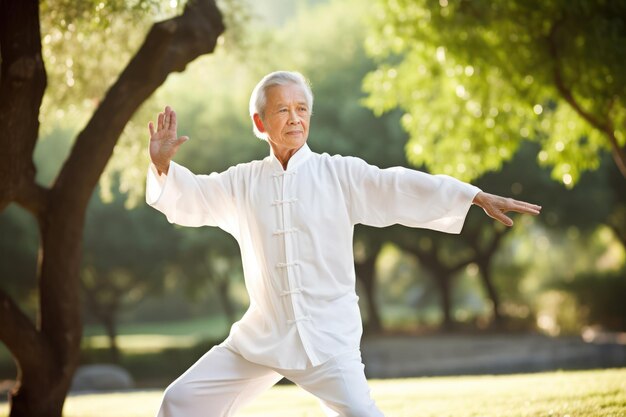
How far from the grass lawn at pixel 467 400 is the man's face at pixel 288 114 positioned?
3584mm

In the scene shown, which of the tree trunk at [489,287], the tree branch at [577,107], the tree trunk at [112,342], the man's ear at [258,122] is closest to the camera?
the man's ear at [258,122]

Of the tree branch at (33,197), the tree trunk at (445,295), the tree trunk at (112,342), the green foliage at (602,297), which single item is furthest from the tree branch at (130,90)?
the tree trunk at (445,295)

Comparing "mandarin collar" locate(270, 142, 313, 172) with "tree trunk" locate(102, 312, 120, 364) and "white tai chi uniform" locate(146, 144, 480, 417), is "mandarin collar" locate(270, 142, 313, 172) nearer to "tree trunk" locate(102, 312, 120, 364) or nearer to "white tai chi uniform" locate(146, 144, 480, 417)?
"white tai chi uniform" locate(146, 144, 480, 417)

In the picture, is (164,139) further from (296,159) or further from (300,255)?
(300,255)

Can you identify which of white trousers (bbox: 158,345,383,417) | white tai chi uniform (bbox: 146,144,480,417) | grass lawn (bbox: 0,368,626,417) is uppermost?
white tai chi uniform (bbox: 146,144,480,417)

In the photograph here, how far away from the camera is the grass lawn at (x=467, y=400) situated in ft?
24.6

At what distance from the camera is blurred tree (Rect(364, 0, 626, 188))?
1084cm

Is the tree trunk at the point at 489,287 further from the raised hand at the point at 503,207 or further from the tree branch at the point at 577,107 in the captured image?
the raised hand at the point at 503,207

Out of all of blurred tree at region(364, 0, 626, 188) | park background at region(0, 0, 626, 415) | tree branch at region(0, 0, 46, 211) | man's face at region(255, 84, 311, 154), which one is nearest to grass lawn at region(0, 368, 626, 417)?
park background at region(0, 0, 626, 415)

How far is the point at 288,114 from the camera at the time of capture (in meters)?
4.87

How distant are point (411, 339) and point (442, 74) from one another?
15.8m

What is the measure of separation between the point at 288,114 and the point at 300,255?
815mm

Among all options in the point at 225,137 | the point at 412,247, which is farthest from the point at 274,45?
the point at 412,247

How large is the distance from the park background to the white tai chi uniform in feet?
11.8
